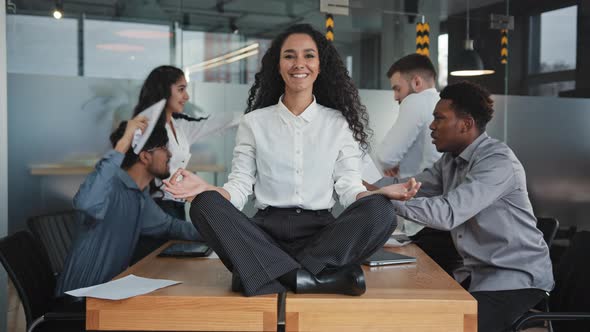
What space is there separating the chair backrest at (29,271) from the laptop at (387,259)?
120 cm

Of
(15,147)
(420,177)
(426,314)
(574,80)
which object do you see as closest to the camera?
(426,314)

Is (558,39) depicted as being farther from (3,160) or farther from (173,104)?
(3,160)

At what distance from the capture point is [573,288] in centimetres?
277

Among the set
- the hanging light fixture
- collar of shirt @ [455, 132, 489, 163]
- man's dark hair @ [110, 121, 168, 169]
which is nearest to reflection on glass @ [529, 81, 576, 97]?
the hanging light fixture

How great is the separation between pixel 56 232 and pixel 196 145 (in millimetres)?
1780

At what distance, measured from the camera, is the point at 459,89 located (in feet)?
10.5

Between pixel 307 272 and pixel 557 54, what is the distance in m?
4.64

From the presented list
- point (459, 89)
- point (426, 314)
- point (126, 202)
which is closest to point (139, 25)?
point (126, 202)

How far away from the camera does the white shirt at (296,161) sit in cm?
253

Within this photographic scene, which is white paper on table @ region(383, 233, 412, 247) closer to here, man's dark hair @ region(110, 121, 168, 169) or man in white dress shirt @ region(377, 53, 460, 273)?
man's dark hair @ region(110, 121, 168, 169)

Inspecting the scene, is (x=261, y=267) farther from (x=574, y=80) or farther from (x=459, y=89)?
(x=574, y=80)

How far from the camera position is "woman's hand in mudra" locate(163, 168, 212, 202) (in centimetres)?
218

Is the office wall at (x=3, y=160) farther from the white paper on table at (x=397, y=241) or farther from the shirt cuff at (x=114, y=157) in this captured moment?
the white paper on table at (x=397, y=241)

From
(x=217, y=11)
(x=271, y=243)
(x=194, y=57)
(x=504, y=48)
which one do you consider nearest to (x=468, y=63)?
(x=504, y=48)
